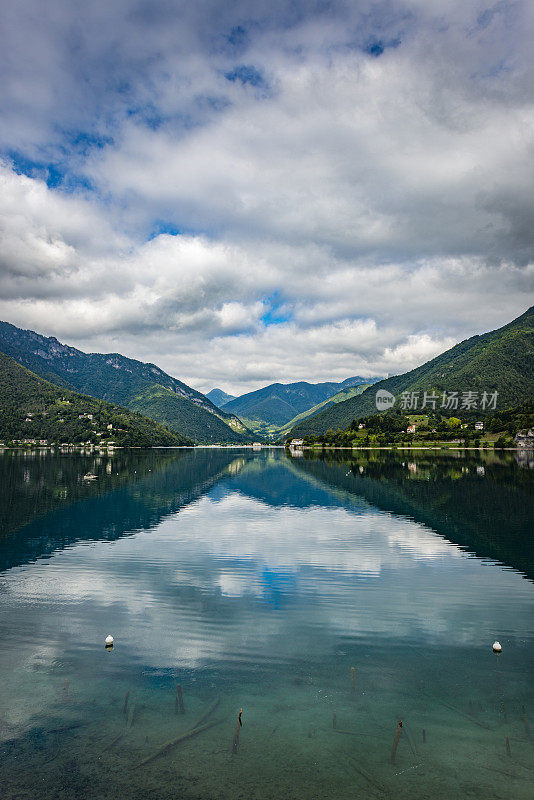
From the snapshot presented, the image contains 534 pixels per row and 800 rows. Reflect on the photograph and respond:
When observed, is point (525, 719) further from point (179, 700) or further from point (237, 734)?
point (179, 700)

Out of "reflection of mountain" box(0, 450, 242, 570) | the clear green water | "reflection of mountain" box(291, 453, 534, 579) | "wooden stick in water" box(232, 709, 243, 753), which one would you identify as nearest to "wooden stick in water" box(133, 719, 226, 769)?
the clear green water

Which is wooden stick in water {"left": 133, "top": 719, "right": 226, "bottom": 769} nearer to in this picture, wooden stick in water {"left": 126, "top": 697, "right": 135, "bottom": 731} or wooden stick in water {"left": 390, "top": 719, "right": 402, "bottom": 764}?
wooden stick in water {"left": 126, "top": 697, "right": 135, "bottom": 731}

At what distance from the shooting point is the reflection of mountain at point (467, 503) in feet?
143

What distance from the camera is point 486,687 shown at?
17.9 m

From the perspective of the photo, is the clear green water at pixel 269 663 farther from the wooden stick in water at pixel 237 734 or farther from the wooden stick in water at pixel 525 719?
the wooden stick in water at pixel 237 734

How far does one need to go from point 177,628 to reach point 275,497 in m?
60.3

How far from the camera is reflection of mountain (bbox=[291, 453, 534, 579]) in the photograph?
43.5 metres

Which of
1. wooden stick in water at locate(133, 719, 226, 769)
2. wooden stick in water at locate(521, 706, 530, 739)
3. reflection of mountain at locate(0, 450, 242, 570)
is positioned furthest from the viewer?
reflection of mountain at locate(0, 450, 242, 570)

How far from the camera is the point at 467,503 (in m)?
68.4

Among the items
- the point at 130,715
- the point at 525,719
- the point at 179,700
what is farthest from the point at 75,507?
the point at 525,719

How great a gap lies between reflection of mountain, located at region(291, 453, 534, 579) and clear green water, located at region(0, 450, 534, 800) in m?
0.76

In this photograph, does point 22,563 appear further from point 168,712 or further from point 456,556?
point 456,556

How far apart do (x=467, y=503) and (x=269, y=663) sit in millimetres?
57505

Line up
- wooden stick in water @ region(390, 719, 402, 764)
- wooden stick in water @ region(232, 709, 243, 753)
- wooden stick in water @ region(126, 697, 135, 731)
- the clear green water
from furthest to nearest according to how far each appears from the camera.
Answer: wooden stick in water @ region(126, 697, 135, 731) < wooden stick in water @ region(232, 709, 243, 753) < wooden stick in water @ region(390, 719, 402, 764) < the clear green water
